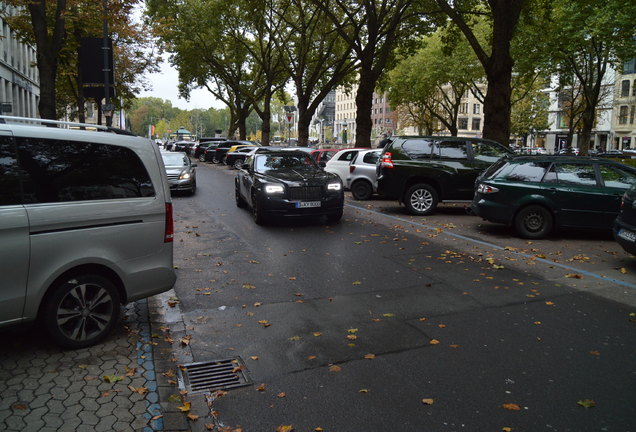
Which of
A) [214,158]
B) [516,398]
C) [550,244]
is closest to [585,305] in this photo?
[516,398]

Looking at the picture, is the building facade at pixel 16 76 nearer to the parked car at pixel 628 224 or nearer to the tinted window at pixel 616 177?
the tinted window at pixel 616 177

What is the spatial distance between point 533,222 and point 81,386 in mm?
8901

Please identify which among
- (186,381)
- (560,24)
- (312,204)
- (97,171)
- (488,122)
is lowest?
(186,381)

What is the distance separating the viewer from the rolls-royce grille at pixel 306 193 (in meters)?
11.3

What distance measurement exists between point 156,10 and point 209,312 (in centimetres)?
2995

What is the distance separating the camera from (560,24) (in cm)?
2694

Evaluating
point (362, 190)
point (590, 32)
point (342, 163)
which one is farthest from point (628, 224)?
point (590, 32)

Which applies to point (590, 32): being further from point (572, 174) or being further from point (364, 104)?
point (572, 174)

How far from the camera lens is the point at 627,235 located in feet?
25.7

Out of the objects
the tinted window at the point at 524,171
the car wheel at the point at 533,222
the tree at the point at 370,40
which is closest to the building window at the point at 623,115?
the tree at the point at 370,40

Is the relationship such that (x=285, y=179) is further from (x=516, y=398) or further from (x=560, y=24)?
(x=560, y=24)

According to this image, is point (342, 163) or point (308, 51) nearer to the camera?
point (342, 163)

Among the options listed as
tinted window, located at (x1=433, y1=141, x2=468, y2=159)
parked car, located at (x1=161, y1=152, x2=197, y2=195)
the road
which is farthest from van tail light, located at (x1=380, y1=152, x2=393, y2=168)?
parked car, located at (x1=161, y1=152, x2=197, y2=195)

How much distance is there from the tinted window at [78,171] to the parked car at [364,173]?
1267 centimetres
